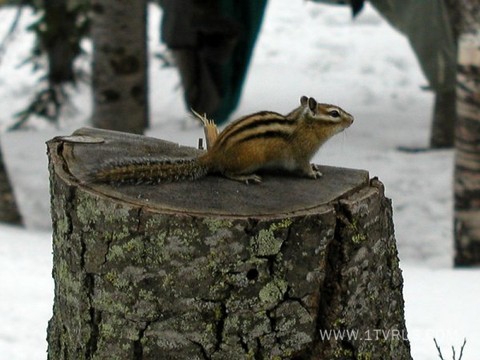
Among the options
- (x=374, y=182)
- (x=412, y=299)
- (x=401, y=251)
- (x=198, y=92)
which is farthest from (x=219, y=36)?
(x=374, y=182)

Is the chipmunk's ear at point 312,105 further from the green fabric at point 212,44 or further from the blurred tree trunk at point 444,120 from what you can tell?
the blurred tree trunk at point 444,120

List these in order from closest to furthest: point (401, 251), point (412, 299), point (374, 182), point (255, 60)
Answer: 1. point (374, 182)
2. point (412, 299)
3. point (401, 251)
4. point (255, 60)

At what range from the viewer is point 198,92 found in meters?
8.56

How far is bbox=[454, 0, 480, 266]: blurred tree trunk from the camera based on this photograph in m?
6.23

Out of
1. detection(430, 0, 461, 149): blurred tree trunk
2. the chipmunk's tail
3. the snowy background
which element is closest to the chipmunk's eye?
the chipmunk's tail

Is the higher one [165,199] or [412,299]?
[165,199]

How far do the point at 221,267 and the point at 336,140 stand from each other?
707 cm

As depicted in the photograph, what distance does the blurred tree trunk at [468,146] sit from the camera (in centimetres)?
623

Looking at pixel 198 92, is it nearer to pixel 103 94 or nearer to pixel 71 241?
pixel 103 94

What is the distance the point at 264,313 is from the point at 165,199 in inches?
16.8

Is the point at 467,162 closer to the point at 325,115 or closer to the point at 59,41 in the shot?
the point at 325,115

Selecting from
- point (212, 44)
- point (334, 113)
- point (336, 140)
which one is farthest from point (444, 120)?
point (334, 113)

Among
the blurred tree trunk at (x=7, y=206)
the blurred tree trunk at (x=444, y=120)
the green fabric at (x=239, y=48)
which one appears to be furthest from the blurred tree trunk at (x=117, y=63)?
the blurred tree trunk at (x=444, y=120)

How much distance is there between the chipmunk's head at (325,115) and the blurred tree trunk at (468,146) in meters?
3.22
